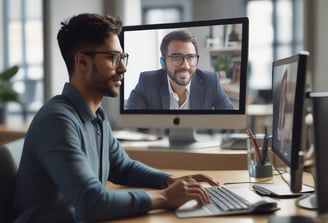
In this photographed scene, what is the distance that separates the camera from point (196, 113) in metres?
2.27

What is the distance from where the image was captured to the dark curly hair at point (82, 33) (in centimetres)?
149

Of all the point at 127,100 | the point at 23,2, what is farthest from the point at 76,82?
the point at 23,2

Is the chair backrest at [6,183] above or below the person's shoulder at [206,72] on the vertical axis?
below

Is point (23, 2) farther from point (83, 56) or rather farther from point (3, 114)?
point (83, 56)

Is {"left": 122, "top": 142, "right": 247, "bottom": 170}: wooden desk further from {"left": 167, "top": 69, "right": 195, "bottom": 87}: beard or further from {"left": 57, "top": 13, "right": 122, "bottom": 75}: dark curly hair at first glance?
{"left": 57, "top": 13, "right": 122, "bottom": 75}: dark curly hair

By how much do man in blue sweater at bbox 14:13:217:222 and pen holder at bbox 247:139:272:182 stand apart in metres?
0.25

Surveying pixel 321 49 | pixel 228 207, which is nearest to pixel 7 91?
pixel 321 49

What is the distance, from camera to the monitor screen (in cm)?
125

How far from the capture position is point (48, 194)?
1.40 meters

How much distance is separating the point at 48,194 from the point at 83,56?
0.42 meters

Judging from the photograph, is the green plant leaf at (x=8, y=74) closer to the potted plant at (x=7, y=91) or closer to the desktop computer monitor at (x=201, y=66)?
the potted plant at (x=7, y=91)

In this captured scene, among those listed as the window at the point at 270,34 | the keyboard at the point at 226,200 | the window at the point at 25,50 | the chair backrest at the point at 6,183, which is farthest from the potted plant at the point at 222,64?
the window at the point at 270,34

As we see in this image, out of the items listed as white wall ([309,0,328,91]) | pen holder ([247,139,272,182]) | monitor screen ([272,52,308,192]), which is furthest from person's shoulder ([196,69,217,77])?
white wall ([309,0,328,91])

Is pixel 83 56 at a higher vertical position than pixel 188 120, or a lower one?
higher
